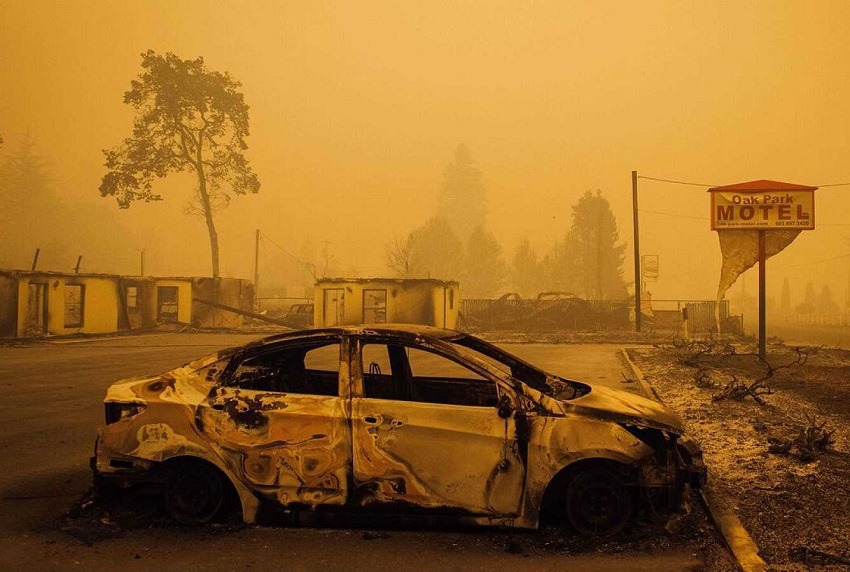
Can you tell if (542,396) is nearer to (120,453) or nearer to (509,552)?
(509,552)

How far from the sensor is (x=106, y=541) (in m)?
4.92

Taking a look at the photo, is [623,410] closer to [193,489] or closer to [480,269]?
[193,489]

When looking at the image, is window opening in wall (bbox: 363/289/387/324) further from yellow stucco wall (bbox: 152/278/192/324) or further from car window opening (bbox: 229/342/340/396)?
car window opening (bbox: 229/342/340/396)

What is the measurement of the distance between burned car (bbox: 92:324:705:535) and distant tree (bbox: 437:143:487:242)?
112 meters

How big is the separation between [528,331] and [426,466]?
113 ft

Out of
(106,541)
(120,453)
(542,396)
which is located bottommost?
(106,541)

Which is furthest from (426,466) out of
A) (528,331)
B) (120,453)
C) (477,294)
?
(477,294)

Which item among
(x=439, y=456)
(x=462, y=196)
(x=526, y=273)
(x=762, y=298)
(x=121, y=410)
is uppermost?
(x=462, y=196)

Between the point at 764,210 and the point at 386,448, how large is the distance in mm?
14181

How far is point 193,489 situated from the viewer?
520cm

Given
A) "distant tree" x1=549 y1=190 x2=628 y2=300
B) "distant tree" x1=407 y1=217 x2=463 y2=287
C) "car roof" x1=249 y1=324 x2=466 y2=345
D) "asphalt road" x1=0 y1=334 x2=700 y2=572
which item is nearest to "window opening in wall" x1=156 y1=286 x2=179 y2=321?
"asphalt road" x1=0 y1=334 x2=700 y2=572

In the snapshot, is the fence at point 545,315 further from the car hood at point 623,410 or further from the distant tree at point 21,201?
the distant tree at point 21,201

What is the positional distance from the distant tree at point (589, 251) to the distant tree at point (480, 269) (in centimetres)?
812

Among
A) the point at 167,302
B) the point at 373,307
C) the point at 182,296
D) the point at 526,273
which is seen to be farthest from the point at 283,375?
the point at 526,273
